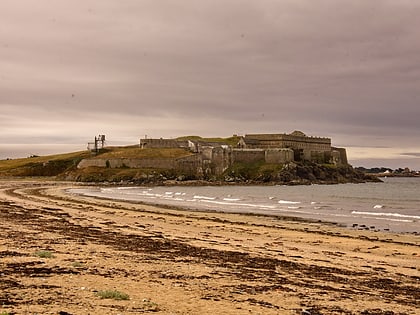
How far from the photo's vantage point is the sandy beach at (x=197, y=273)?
10781mm

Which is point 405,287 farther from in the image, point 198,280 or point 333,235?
point 333,235

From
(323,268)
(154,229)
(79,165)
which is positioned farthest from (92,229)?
(79,165)

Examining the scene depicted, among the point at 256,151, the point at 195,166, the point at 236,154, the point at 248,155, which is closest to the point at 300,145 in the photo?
the point at 256,151

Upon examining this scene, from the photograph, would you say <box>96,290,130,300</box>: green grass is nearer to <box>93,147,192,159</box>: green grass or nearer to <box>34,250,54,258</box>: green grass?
<box>34,250,54,258</box>: green grass

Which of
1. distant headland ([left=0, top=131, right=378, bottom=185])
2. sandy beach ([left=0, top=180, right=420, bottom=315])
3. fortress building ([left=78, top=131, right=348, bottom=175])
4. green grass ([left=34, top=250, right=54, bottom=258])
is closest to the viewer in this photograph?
sandy beach ([left=0, top=180, right=420, bottom=315])

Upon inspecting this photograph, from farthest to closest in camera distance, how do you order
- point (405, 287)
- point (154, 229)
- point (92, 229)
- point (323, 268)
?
point (154, 229)
point (92, 229)
point (323, 268)
point (405, 287)

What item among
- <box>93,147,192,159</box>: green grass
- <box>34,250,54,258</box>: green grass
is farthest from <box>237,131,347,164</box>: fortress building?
<box>34,250,54,258</box>: green grass

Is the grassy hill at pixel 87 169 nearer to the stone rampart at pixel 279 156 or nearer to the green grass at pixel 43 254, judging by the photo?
the stone rampart at pixel 279 156

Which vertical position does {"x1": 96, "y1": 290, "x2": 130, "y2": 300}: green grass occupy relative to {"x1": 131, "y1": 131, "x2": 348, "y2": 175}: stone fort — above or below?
below

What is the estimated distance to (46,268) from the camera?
44.9ft

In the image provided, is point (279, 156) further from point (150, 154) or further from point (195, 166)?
point (150, 154)

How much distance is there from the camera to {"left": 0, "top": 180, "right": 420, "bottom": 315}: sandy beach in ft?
35.4

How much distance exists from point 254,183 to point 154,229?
109898 mm

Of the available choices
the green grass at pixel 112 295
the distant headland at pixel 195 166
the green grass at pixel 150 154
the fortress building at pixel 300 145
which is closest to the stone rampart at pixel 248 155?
the distant headland at pixel 195 166
